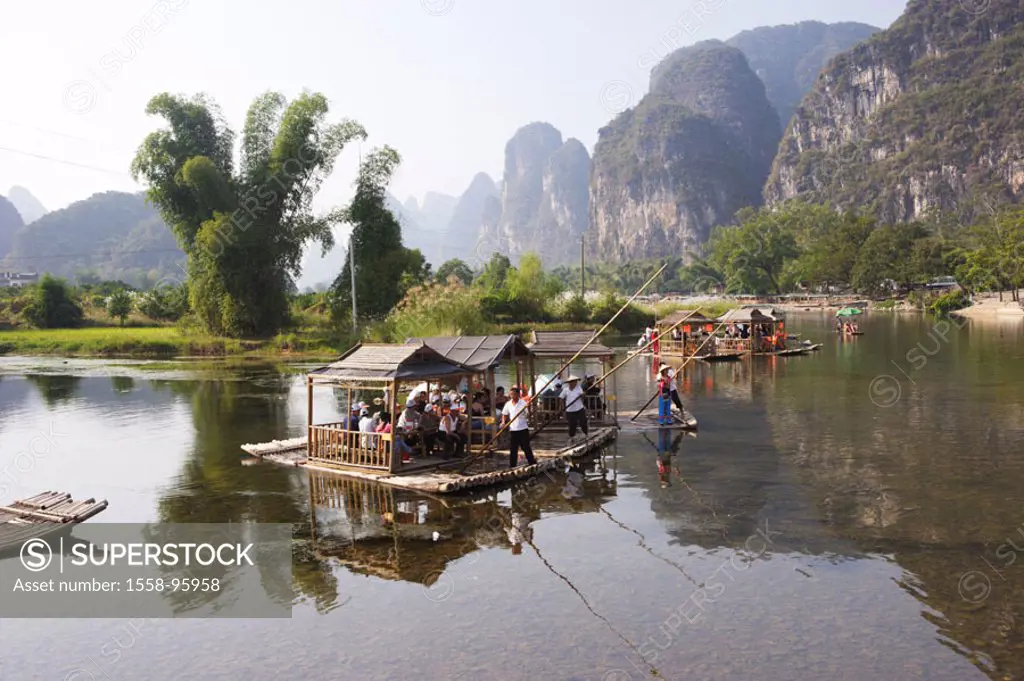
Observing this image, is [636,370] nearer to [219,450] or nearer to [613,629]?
[219,450]

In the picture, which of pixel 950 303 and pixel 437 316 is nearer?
pixel 437 316

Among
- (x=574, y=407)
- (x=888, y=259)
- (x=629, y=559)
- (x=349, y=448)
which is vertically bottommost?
(x=629, y=559)

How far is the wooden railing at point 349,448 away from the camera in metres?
14.4

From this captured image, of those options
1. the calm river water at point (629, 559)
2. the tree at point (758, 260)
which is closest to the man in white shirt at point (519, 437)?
the calm river water at point (629, 559)

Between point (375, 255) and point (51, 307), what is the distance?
22613 mm

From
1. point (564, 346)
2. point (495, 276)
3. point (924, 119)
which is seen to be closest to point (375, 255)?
point (495, 276)

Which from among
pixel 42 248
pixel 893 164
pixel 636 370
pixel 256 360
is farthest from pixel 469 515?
pixel 42 248

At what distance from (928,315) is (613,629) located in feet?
227

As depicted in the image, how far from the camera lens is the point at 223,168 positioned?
44969mm

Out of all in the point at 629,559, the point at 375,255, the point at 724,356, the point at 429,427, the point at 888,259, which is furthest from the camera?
the point at 888,259

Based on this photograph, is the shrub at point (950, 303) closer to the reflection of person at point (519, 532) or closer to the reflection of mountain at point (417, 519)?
the reflection of mountain at point (417, 519)

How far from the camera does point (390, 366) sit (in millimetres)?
14430

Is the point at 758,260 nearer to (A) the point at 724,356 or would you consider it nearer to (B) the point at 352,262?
(A) the point at 724,356

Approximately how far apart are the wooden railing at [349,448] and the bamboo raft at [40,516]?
394 cm
